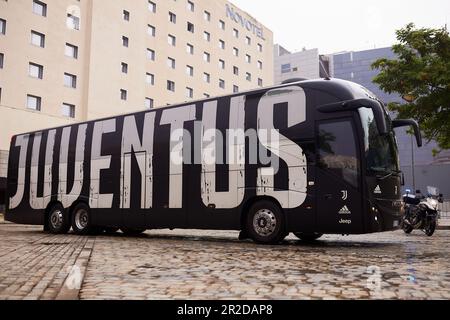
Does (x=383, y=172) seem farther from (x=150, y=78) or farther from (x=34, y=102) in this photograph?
(x=150, y=78)

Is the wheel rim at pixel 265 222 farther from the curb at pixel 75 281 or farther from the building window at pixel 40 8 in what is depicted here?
the building window at pixel 40 8

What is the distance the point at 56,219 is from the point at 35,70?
21431 millimetres

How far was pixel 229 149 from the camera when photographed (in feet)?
35.1

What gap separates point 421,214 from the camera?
45.8 ft

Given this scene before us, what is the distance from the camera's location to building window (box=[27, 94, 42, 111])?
32031 mm

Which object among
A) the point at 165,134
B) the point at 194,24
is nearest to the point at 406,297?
the point at 165,134

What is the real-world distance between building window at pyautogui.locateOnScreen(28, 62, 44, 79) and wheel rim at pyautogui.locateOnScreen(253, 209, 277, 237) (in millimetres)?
27092

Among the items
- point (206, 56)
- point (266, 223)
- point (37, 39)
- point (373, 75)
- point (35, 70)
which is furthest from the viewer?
point (373, 75)

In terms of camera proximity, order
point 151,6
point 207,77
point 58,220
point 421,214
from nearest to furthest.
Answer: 1. point 421,214
2. point 58,220
3. point 151,6
4. point 207,77

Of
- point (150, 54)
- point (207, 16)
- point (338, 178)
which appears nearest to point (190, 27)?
point (207, 16)

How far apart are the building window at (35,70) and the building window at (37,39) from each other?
150 centimetres

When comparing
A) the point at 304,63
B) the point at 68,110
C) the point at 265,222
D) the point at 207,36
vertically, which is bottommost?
the point at 265,222

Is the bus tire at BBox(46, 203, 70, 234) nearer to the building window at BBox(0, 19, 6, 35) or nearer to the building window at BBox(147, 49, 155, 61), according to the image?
the building window at BBox(0, 19, 6, 35)

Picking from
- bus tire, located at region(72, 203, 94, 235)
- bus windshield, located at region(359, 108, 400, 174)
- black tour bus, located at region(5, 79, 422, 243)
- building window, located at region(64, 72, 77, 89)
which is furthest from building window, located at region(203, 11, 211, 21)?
bus windshield, located at region(359, 108, 400, 174)
